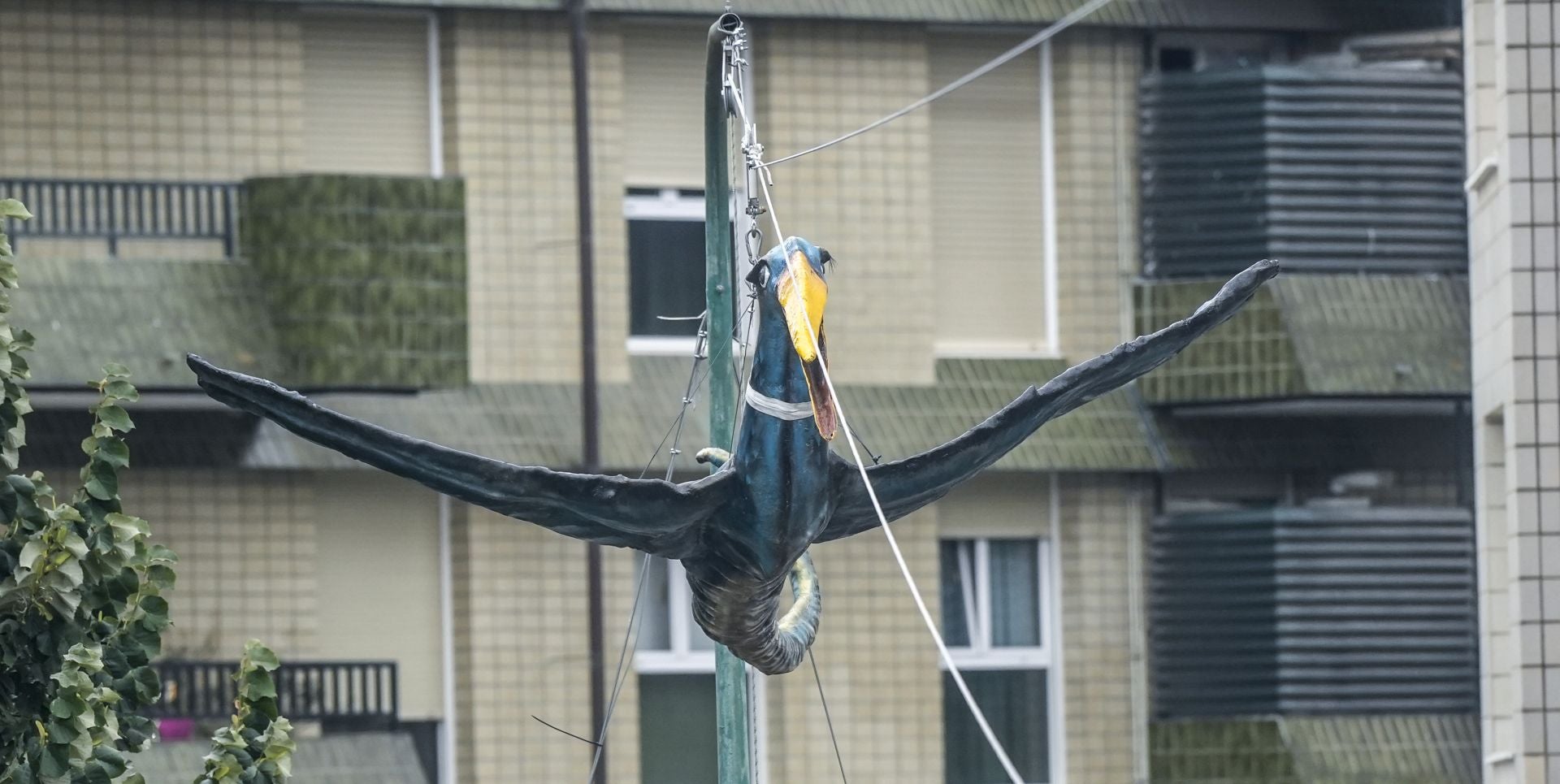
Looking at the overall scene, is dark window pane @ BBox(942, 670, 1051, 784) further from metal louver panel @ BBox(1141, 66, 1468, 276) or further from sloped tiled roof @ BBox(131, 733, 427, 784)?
sloped tiled roof @ BBox(131, 733, 427, 784)

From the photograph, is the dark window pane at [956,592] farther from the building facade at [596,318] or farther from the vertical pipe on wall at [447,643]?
the vertical pipe on wall at [447,643]

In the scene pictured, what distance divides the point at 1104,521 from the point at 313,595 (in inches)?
292

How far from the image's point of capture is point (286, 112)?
110 feet

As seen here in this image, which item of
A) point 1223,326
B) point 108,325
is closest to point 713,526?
point 108,325

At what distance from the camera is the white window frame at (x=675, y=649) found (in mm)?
34500

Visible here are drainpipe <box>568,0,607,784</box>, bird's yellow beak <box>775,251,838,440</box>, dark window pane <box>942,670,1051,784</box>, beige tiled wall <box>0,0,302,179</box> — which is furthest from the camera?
dark window pane <box>942,670,1051,784</box>

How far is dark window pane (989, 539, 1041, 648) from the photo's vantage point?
118ft

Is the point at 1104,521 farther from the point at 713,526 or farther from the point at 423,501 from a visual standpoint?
the point at 713,526

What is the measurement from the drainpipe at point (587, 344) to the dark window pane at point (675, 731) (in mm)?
730

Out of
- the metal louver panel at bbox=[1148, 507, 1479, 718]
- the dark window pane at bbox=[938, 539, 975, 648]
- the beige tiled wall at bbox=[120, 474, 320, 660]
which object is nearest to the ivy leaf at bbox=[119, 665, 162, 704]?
the beige tiled wall at bbox=[120, 474, 320, 660]

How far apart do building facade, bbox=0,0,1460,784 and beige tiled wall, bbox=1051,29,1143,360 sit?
0.03 m

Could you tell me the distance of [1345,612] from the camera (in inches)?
1372

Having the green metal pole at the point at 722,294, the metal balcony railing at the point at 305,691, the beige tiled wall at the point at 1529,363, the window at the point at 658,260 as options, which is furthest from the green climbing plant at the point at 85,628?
the window at the point at 658,260

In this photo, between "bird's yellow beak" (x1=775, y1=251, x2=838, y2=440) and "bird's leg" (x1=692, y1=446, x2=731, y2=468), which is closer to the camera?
"bird's yellow beak" (x1=775, y1=251, x2=838, y2=440)
